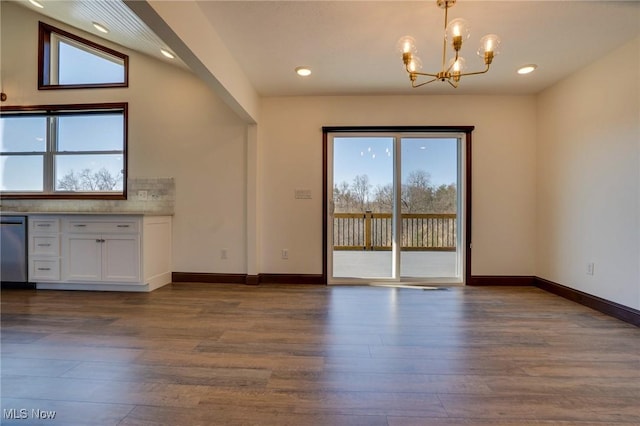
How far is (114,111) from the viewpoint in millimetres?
3953

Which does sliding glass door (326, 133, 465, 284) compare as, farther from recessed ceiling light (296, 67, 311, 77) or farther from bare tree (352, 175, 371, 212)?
recessed ceiling light (296, 67, 311, 77)

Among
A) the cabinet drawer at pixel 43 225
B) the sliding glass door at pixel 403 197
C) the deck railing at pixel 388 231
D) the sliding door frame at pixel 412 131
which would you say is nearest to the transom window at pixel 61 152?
the cabinet drawer at pixel 43 225

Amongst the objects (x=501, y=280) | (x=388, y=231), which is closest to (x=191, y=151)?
(x=388, y=231)

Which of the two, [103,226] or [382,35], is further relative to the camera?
[103,226]

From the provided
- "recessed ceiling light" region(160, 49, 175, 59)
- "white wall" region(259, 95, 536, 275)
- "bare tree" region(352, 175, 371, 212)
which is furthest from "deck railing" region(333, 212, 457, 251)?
"recessed ceiling light" region(160, 49, 175, 59)

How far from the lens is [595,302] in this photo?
2777 mm

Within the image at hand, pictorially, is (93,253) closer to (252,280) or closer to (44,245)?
(44,245)

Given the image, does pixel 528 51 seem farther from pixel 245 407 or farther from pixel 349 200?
pixel 245 407

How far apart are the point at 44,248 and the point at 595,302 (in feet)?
19.8

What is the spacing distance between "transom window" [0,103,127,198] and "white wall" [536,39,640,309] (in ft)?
18.2

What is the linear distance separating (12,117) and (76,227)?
2267mm

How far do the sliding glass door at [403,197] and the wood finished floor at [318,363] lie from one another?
90cm

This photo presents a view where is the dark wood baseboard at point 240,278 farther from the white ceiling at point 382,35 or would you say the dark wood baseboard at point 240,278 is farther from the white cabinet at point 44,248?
the white ceiling at point 382,35

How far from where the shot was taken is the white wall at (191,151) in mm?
3807
